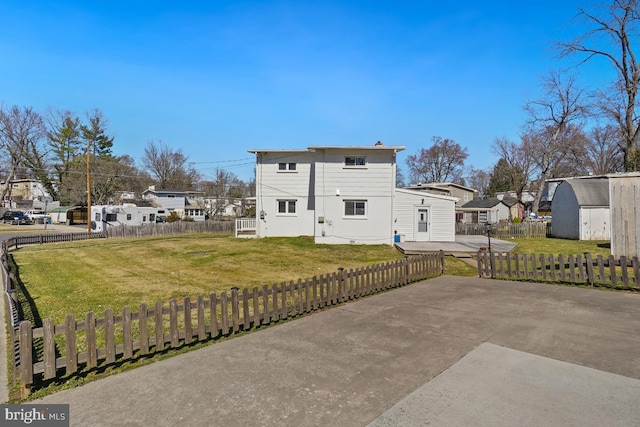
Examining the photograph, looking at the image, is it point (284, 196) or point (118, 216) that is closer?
point (284, 196)

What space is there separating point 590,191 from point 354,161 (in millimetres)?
19572

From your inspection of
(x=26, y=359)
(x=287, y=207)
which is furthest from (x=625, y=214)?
(x=287, y=207)

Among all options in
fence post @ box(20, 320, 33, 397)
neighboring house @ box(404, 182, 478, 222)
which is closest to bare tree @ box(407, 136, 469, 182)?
neighboring house @ box(404, 182, 478, 222)

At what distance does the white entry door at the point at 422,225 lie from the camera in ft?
74.7

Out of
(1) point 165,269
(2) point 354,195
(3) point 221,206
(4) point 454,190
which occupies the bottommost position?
(1) point 165,269

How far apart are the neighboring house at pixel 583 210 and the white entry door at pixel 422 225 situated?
40.9 feet

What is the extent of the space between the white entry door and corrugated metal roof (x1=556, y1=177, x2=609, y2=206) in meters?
12.5

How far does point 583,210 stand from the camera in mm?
25047

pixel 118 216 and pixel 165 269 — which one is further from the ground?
pixel 118 216

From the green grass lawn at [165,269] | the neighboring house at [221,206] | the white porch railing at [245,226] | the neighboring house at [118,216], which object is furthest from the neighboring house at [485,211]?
the neighboring house at [118,216]

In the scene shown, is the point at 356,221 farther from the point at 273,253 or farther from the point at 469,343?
the point at 469,343

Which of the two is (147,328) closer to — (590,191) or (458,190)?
(590,191)

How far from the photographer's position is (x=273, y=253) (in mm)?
17953

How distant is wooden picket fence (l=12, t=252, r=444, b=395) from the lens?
4.19 m
